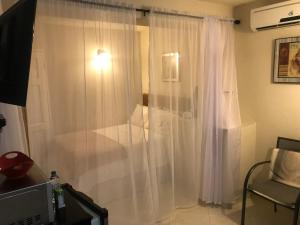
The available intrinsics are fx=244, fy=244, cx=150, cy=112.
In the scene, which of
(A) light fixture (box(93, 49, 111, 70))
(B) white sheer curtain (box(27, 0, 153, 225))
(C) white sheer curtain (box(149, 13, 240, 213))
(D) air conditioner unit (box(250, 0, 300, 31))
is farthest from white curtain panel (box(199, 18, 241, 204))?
(A) light fixture (box(93, 49, 111, 70))

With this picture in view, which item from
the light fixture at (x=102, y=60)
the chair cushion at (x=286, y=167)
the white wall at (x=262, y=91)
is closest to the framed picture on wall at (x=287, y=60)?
the white wall at (x=262, y=91)

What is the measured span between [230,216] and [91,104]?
1929mm

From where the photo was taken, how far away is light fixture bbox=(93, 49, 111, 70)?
2.02m

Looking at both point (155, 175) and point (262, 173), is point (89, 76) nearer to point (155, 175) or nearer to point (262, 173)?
point (155, 175)

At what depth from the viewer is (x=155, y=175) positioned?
245cm

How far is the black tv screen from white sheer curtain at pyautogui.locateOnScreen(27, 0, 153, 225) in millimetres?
776

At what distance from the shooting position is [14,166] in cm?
105

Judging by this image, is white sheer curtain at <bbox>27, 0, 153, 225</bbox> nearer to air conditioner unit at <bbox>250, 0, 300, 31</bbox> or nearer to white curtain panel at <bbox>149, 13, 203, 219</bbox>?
white curtain panel at <bbox>149, 13, 203, 219</bbox>

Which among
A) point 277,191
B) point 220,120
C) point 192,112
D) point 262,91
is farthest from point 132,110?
point 262,91

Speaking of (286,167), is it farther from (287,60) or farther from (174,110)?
(174,110)

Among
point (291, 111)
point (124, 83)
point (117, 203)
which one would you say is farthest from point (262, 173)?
point (124, 83)

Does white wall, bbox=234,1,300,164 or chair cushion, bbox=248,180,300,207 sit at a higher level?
white wall, bbox=234,1,300,164

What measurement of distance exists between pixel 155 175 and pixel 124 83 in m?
0.97

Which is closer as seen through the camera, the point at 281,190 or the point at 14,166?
the point at 14,166
